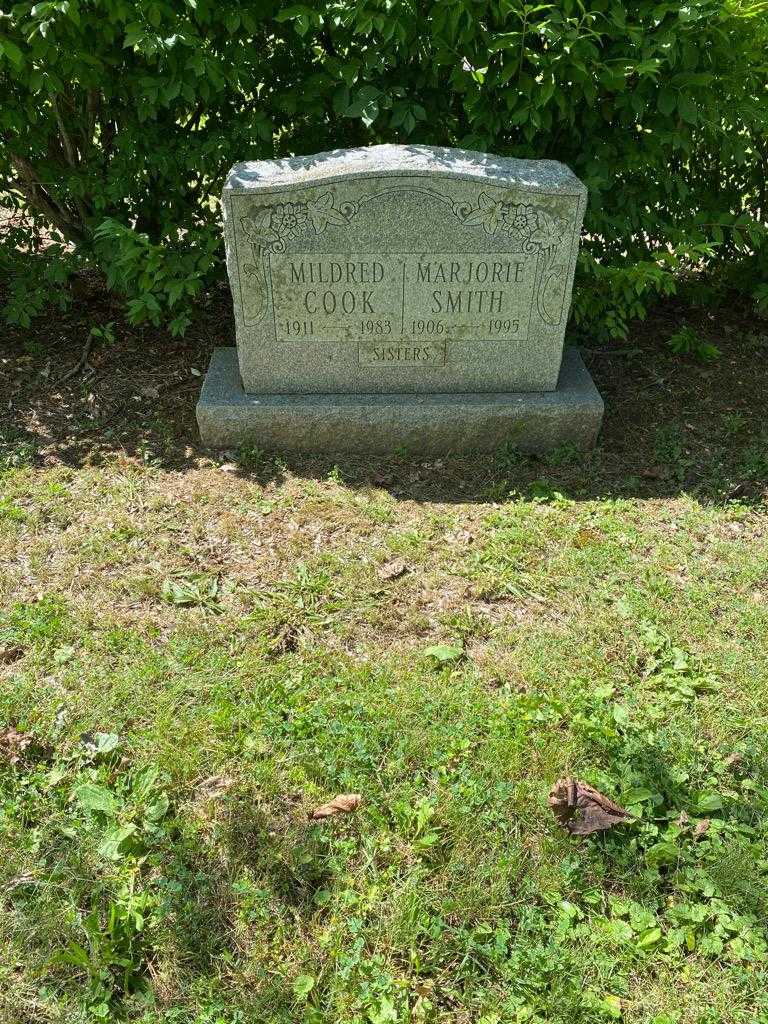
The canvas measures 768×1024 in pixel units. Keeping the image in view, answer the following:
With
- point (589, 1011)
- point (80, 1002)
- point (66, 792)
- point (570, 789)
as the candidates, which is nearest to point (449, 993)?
point (589, 1011)

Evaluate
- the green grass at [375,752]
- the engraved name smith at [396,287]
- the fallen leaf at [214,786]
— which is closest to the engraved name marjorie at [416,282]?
the engraved name smith at [396,287]

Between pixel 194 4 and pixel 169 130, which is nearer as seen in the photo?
pixel 194 4

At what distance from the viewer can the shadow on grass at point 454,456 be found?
405cm

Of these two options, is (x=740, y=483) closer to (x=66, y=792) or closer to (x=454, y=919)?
(x=454, y=919)

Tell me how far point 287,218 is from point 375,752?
7.69 ft

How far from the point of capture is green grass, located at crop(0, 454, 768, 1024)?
2.24 m

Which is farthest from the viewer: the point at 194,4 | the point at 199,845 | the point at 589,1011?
the point at 194,4

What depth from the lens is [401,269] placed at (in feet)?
12.9

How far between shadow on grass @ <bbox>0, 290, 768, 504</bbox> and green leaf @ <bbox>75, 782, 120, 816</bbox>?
1.73 m

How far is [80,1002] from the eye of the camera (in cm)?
217

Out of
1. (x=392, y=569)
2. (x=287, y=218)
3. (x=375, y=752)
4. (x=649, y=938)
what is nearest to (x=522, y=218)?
(x=287, y=218)

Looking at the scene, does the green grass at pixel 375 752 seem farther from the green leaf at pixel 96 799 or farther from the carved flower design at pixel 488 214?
the carved flower design at pixel 488 214

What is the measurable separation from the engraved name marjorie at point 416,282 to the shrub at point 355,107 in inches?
20.4

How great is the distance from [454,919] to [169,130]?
3841 mm
